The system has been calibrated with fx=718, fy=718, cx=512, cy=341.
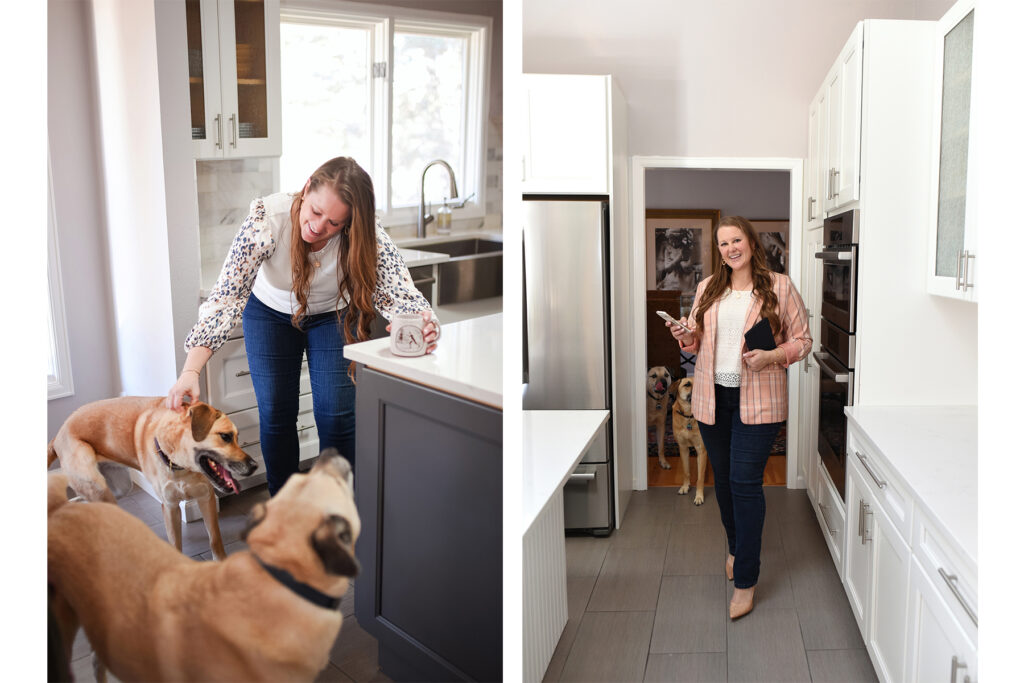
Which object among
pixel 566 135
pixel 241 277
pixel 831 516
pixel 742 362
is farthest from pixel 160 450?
pixel 831 516

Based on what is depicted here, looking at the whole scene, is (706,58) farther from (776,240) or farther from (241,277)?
(241,277)

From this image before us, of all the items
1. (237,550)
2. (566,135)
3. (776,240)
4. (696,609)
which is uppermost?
(566,135)

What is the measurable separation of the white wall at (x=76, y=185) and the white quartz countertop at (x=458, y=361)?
1.11 feet

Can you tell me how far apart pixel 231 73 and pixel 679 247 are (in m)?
2.71

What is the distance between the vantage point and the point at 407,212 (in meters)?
0.98

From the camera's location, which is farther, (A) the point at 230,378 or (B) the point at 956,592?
(B) the point at 956,592

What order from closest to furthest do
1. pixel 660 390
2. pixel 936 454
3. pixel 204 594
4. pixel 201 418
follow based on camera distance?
pixel 204 594
pixel 201 418
pixel 936 454
pixel 660 390

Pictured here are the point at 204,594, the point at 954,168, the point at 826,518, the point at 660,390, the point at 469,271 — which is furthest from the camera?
the point at 660,390

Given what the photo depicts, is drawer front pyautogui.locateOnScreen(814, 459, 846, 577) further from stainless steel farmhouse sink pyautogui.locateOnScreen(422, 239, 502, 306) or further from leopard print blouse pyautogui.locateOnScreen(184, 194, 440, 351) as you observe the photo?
leopard print blouse pyautogui.locateOnScreen(184, 194, 440, 351)

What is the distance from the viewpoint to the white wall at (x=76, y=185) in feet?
2.95

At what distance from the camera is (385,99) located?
974 mm
